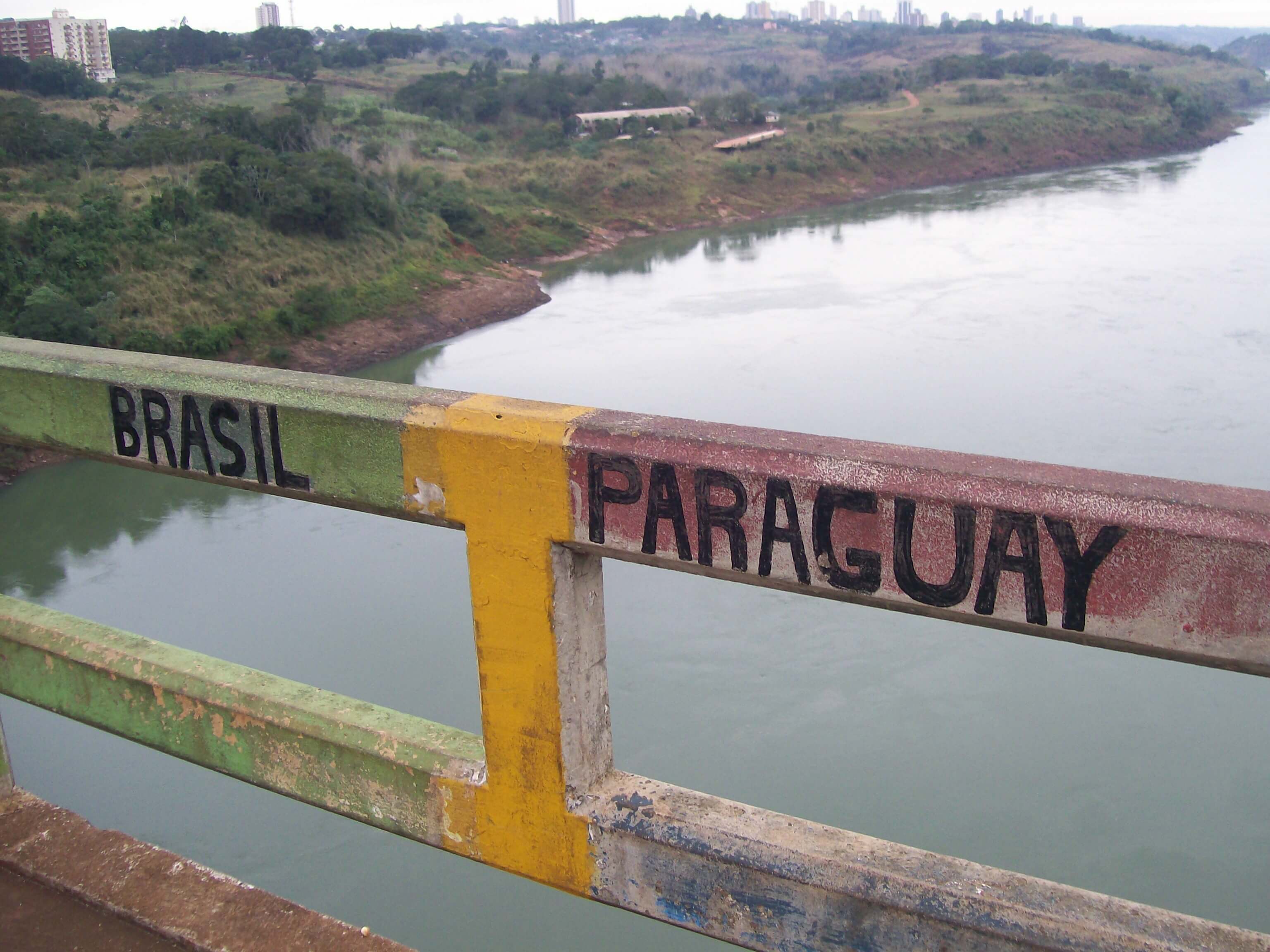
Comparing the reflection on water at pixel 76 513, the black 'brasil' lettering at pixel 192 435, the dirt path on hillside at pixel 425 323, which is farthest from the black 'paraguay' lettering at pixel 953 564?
the dirt path on hillside at pixel 425 323

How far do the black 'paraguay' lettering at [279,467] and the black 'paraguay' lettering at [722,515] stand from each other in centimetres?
54

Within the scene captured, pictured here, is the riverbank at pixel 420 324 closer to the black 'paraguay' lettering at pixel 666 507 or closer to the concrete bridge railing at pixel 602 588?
the concrete bridge railing at pixel 602 588

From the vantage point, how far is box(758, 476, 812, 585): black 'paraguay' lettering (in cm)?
115

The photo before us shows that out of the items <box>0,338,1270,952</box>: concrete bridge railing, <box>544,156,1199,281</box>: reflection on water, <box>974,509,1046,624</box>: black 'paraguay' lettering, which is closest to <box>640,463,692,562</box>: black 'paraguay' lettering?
<box>0,338,1270,952</box>: concrete bridge railing

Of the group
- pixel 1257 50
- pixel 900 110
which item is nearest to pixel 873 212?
pixel 900 110

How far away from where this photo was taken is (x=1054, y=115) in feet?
115

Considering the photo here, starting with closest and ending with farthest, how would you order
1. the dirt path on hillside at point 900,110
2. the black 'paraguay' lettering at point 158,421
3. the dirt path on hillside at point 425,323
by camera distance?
1. the black 'paraguay' lettering at point 158,421
2. the dirt path on hillside at point 425,323
3. the dirt path on hillside at point 900,110

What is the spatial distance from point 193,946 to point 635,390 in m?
10.9

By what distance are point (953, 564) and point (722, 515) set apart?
0.75ft

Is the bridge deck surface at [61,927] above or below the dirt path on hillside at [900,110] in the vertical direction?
below

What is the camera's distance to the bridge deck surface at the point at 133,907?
1.58m

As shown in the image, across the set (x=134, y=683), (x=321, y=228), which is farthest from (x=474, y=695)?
(x=321, y=228)

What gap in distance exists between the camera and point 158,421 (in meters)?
1.57

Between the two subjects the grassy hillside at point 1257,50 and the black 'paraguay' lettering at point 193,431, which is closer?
the black 'paraguay' lettering at point 193,431
